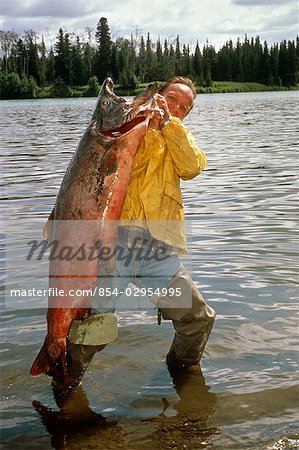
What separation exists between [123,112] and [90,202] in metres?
0.68

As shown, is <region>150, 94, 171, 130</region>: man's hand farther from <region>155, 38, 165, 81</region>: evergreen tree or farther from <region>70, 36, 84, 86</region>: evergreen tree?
<region>155, 38, 165, 81</region>: evergreen tree

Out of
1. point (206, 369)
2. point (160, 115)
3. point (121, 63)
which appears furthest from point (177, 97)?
point (121, 63)

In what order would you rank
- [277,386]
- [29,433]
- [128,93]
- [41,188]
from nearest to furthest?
[29,433], [277,386], [41,188], [128,93]

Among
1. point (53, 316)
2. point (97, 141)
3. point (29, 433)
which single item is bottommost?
point (29, 433)

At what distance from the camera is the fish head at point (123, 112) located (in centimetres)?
492

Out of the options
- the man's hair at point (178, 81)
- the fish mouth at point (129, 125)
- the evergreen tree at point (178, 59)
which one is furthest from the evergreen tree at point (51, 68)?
the fish mouth at point (129, 125)

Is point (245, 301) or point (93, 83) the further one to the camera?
point (93, 83)

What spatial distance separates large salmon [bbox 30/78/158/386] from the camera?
495 cm

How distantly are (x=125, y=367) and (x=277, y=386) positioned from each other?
1.31m

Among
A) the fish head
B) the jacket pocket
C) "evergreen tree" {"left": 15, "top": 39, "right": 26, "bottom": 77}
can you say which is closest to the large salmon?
the fish head

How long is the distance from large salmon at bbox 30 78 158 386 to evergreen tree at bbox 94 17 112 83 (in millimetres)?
132171

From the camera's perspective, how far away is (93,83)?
130 meters

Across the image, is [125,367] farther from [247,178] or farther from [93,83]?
[93,83]

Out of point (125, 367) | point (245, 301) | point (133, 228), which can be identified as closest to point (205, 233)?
point (245, 301)
